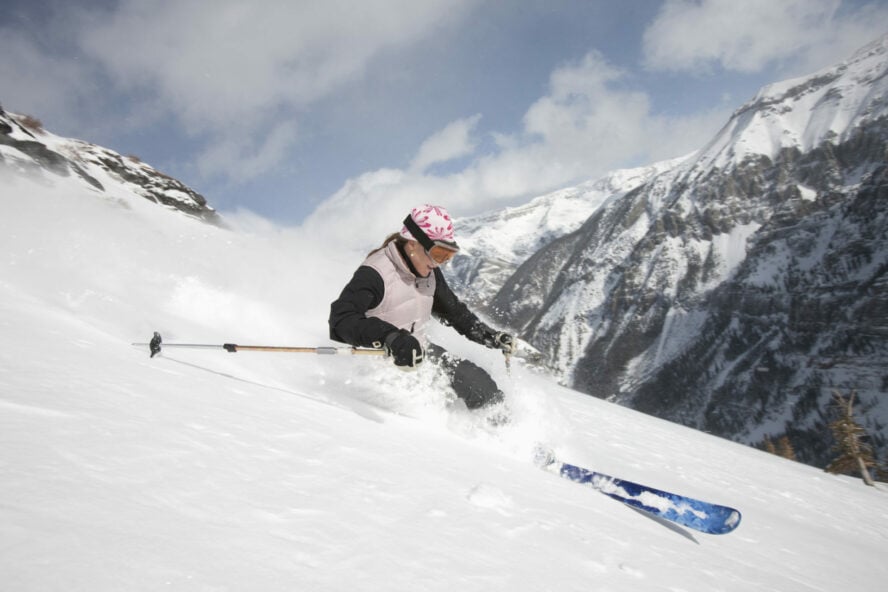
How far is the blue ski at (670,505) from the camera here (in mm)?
3996

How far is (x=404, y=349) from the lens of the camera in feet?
15.1

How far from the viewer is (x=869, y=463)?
24.2m

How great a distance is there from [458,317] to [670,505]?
368 cm

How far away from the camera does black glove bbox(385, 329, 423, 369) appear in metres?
4.56

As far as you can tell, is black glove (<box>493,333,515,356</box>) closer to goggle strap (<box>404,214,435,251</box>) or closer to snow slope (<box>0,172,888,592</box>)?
snow slope (<box>0,172,888,592</box>)

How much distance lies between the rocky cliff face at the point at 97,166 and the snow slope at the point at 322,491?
27.0 metres

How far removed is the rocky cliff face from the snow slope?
88.7 feet

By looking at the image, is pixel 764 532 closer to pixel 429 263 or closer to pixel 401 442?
pixel 401 442

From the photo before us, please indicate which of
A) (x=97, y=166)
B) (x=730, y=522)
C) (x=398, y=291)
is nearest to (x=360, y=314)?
(x=398, y=291)

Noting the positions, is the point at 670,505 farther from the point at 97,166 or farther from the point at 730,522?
the point at 97,166

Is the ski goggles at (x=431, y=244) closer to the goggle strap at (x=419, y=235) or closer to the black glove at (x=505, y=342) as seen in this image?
the goggle strap at (x=419, y=235)

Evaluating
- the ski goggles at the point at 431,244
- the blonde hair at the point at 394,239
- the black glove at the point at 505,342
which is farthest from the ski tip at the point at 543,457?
the blonde hair at the point at 394,239

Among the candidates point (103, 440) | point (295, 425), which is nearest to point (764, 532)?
Answer: point (295, 425)

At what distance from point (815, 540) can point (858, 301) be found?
246676mm
